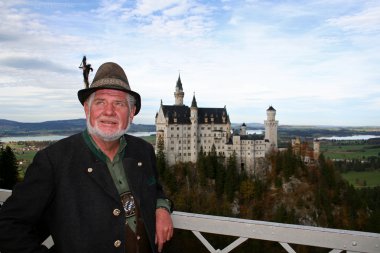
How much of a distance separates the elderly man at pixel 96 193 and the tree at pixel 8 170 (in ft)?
77.4

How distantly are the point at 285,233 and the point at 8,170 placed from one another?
26.5 metres

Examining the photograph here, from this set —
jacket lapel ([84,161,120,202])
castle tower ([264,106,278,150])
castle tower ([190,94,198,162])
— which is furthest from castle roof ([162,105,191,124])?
jacket lapel ([84,161,120,202])

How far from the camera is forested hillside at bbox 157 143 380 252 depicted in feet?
186

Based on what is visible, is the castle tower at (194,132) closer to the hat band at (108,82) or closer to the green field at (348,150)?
the hat band at (108,82)

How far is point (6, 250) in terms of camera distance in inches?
93.7

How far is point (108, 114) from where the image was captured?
119 inches

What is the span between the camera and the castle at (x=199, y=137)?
2454 inches

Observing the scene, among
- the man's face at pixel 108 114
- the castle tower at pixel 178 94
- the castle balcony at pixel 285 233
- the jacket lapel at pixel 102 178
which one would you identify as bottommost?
the castle balcony at pixel 285 233

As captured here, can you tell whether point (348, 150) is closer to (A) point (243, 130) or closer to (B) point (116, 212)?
(A) point (243, 130)

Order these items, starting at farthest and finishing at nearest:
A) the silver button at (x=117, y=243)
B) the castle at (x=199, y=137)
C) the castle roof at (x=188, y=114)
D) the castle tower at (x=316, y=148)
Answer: the castle tower at (x=316, y=148), the castle roof at (x=188, y=114), the castle at (x=199, y=137), the silver button at (x=117, y=243)

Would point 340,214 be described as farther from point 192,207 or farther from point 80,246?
point 80,246

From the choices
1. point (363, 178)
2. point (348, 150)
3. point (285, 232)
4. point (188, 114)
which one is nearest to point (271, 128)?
point (188, 114)

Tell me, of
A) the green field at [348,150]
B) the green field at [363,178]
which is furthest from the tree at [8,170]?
the green field at [348,150]

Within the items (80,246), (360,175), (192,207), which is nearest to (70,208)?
(80,246)
